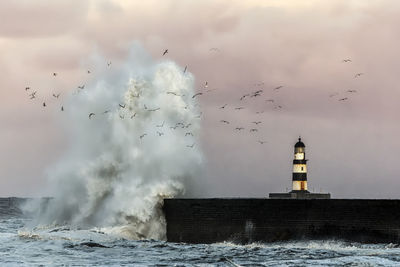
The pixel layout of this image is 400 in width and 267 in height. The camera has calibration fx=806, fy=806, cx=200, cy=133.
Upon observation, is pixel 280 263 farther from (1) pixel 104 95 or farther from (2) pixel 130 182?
(1) pixel 104 95

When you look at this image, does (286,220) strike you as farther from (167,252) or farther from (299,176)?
(299,176)

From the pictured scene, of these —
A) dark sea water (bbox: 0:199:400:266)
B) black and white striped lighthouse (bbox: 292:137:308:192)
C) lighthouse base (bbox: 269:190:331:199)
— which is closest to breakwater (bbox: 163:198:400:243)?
dark sea water (bbox: 0:199:400:266)

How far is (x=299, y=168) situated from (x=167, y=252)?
16.9 m

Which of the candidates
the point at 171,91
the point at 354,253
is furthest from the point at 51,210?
the point at 354,253

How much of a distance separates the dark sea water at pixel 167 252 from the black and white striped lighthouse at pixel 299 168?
14.5 metres

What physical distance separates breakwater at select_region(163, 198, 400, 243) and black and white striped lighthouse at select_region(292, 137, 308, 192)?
562 inches

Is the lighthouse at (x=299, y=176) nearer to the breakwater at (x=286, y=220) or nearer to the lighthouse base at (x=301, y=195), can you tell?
the lighthouse base at (x=301, y=195)

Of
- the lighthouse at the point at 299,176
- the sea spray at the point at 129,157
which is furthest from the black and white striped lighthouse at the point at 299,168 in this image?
the sea spray at the point at 129,157

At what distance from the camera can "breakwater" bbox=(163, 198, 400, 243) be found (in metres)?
20.1

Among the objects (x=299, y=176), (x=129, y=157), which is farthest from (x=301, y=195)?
(x=129, y=157)

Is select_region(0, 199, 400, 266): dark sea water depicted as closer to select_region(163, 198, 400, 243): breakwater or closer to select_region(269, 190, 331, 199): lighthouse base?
select_region(163, 198, 400, 243): breakwater

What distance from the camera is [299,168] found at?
35.2m

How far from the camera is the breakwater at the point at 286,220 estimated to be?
2009 centimetres

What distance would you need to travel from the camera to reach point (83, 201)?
2439cm
